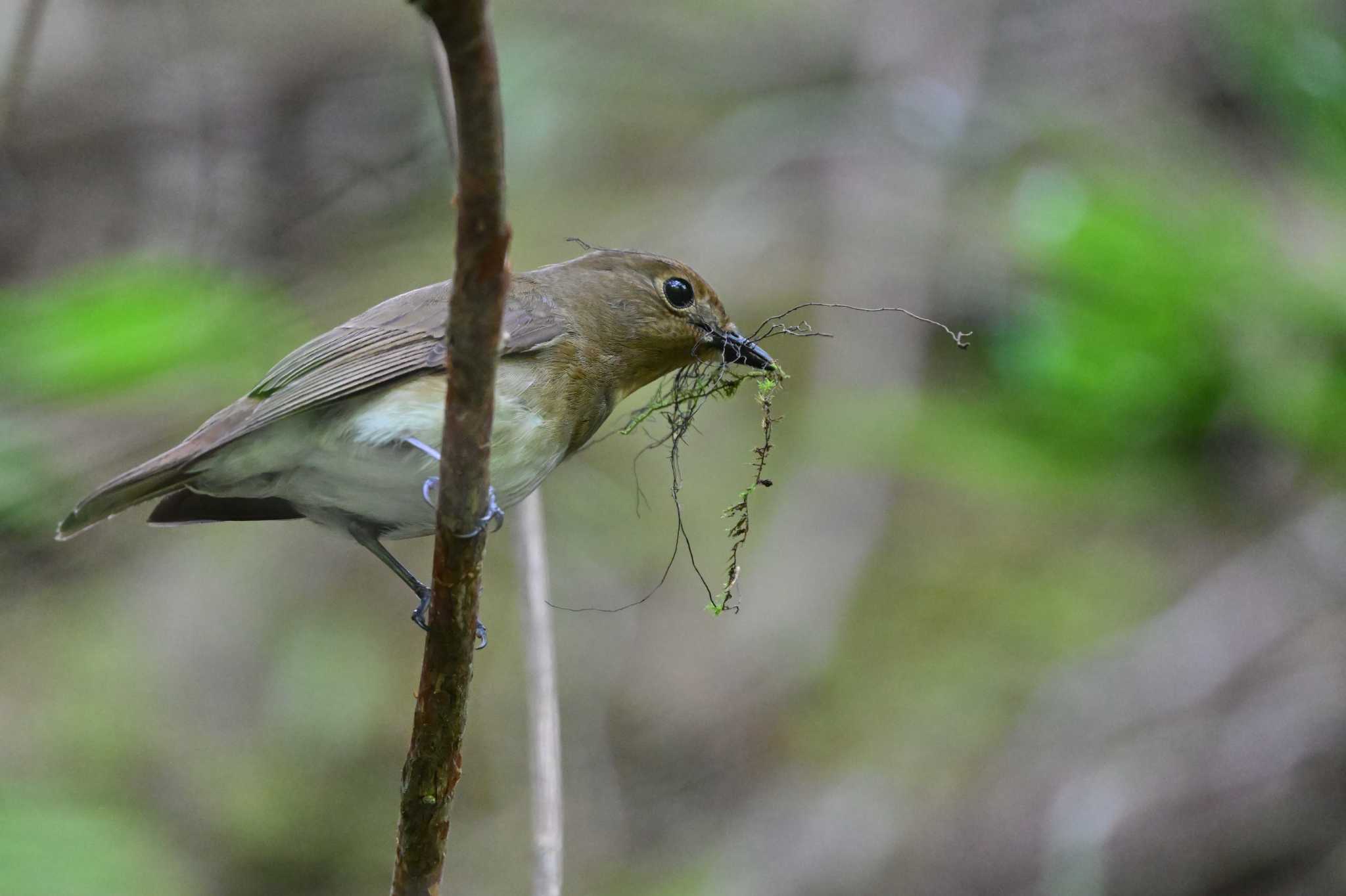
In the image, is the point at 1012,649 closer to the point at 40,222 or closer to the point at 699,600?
the point at 699,600

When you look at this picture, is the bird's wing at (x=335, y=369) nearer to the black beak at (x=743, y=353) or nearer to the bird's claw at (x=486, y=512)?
the bird's claw at (x=486, y=512)

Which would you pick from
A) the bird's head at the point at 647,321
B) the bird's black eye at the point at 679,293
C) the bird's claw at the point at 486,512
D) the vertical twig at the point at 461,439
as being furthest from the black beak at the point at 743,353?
the vertical twig at the point at 461,439

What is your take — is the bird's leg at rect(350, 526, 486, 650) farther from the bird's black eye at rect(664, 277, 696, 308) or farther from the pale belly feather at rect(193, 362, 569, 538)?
the bird's black eye at rect(664, 277, 696, 308)

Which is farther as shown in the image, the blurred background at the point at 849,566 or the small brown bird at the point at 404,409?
Result: the blurred background at the point at 849,566

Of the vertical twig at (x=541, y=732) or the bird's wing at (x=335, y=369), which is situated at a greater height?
the bird's wing at (x=335, y=369)

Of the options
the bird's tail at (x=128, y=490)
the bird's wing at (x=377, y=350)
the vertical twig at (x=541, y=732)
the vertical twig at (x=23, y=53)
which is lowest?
the vertical twig at (x=541, y=732)

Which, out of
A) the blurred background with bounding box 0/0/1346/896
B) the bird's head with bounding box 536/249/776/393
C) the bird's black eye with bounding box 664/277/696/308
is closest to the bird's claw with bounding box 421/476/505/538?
the bird's head with bounding box 536/249/776/393

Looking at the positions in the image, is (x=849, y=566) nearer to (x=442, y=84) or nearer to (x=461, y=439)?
(x=442, y=84)
